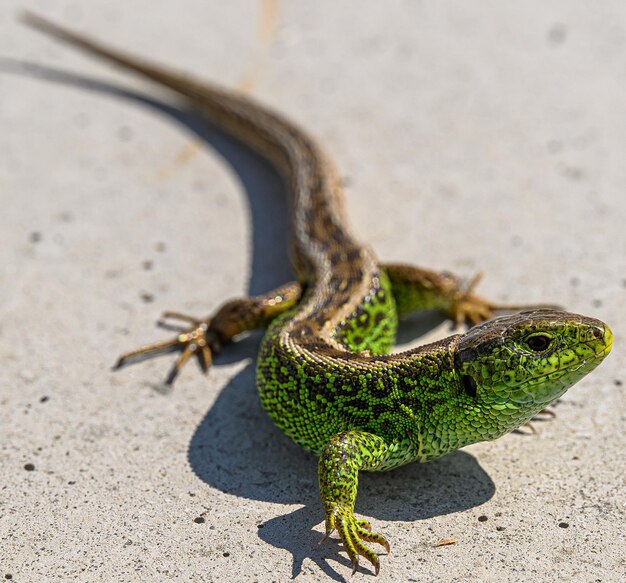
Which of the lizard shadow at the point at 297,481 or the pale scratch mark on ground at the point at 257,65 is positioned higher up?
the pale scratch mark on ground at the point at 257,65

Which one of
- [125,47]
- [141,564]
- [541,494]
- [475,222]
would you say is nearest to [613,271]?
[475,222]

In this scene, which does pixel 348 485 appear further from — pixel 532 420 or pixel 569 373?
pixel 532 420

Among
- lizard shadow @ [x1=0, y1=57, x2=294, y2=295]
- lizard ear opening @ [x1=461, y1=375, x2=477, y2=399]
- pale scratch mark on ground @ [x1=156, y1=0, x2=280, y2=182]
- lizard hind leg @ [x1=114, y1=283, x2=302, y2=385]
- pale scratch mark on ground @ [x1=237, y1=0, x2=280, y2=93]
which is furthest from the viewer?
pale scratch mark on ground @ [x1=237, y1=0, x2=280, y2=93]

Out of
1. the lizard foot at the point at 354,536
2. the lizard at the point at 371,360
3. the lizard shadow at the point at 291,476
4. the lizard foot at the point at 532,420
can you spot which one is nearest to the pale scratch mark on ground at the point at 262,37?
the lizard at the point at 371,360

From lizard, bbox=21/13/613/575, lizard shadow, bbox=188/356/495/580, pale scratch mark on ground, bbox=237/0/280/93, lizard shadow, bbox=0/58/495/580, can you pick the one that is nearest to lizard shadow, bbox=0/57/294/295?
lizard, bbox=21/13/613/575

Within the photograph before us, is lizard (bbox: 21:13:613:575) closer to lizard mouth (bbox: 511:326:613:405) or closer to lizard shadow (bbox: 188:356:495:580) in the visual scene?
lizard mouth (bbox: 511:326:613:405)

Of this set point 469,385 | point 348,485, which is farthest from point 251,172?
point 348,485

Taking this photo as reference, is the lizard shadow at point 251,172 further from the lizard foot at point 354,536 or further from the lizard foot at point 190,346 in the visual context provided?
the lizard foot at point 354,536

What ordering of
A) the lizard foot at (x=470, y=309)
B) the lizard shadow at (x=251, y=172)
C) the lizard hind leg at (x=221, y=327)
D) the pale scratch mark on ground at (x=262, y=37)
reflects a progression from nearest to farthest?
1. the lizard hind leg at (x=221, y=327)
2. the lizard foot at (x=470, y=309)
3. the lizard shadow at (x=251, y=172)
4. the pale scratch mark on ground at (x=262, y=37)
